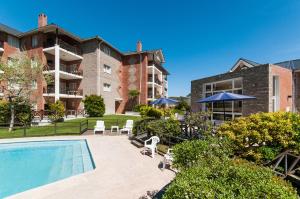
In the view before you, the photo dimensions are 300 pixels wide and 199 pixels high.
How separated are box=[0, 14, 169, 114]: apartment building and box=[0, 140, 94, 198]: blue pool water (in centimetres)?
1095

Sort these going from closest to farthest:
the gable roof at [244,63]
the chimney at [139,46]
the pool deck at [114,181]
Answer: the pool deck at [114,181], the gable roof at [244,63], the chimney at [139,46]

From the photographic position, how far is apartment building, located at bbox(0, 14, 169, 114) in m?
24.8

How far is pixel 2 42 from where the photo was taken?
969 inches

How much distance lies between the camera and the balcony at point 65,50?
25.2 m

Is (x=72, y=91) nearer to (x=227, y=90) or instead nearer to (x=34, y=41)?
(x=34, y=41)

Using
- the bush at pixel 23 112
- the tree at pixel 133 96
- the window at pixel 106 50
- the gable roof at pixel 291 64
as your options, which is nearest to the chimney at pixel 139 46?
the window at pixel 106 50

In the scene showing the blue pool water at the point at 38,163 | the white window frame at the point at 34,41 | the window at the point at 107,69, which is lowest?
the blue pool water at the point at 38,163

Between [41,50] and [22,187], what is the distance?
24459 mm

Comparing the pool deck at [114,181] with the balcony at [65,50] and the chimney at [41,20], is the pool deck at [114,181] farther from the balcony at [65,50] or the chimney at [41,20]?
the chimney at [41,20]

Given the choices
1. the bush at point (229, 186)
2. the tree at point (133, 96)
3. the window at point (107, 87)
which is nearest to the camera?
the bush at point (229, 186)

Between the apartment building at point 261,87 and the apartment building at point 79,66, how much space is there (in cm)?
1869

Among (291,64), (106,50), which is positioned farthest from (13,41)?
(291,64)

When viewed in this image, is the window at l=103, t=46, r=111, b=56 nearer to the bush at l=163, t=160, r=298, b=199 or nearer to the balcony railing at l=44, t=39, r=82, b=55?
the balcony railing at l=44, t=39, r=82, b=55

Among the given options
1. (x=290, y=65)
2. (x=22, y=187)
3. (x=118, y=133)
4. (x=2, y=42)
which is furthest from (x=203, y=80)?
(x=2, y=42)
